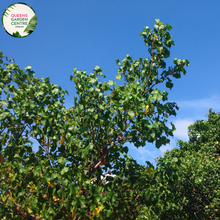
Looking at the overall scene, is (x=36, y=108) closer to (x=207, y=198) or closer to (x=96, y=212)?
(x=96, y=212)

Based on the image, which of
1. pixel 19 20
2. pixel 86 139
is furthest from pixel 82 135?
pixel 19 20

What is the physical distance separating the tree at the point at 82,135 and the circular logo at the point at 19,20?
304cm

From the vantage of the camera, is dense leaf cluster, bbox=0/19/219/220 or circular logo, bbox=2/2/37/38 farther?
circular logo, bbox=2/2/37/38

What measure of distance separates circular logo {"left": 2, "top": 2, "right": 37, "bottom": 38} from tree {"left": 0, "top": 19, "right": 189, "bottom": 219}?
3037 millimetres

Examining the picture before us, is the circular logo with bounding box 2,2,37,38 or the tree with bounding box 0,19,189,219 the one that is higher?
the circular logo with bounding box 2,2,37,38

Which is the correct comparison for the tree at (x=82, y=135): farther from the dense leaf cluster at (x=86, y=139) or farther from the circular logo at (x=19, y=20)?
the circular logo at (x=19, y=20)

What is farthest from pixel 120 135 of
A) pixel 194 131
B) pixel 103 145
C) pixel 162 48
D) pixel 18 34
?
pixel 194 131

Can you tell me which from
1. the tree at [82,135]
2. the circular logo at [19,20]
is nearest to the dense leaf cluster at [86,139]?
the tree at [82,135]

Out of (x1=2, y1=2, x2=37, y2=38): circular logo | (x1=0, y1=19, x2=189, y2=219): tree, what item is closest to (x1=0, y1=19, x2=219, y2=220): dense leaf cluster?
(x1=0, y1=19, x2=189, y2=219): tree

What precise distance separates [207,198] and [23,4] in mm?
11827

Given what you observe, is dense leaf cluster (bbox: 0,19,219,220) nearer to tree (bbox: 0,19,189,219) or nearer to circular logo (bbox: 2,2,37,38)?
tree (bbox: 0,19,189,219)

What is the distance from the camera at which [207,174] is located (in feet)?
35.8

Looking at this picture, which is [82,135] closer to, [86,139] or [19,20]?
[86,139]

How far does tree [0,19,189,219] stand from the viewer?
526cm
